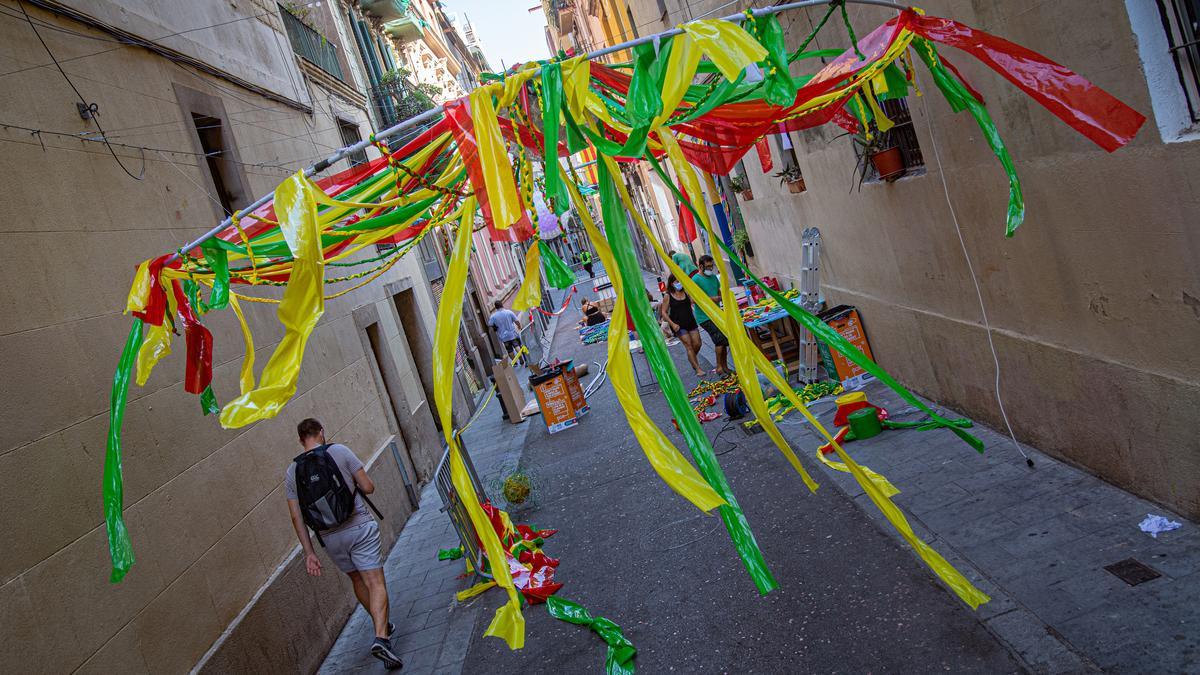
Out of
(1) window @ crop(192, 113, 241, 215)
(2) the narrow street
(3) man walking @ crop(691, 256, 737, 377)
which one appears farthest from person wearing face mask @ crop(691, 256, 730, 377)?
(1) window @ crop(192, 113, 241, 215)

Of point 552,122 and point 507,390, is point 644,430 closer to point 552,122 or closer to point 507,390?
point 552,122

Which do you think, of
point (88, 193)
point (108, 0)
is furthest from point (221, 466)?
point (108, 0)

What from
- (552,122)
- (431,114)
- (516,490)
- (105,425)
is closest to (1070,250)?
(552,122)

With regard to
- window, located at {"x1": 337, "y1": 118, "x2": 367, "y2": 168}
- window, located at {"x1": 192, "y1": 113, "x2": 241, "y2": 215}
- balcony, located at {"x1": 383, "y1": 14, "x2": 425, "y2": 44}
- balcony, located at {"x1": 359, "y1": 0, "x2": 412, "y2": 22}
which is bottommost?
window, located at {"x1": 192, "y1": 113, "x2": 241, "y2": 215}

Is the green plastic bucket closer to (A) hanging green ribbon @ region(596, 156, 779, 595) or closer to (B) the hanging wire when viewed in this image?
(A) hanging green ribbon @ region(596, 156, 779, 595)

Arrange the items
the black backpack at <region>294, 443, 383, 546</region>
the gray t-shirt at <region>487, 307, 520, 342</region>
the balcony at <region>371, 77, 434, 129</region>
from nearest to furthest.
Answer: the black backpack at <region>294, 443, 383, 546</region>
the gray t-shirt at <region>487, 307, 520, 342</region>
the balcony at <region>371, 77, 434, 129</region>

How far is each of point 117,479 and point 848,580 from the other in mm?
4015

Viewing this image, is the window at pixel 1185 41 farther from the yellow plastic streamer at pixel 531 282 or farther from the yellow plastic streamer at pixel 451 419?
the yellow plastic streamer at pixel 451 419

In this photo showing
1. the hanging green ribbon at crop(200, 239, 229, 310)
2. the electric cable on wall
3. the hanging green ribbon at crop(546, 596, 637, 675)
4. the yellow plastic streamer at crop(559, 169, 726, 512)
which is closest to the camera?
the yellow plastic streamer at crop(559, 169, 726, 512)

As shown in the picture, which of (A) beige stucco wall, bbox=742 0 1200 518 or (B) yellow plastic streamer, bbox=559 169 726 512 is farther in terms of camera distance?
(A) beige stucco wall, bbox=742 0 1200 518

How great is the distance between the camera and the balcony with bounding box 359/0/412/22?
1984 centimetres

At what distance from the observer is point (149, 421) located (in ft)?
17.9

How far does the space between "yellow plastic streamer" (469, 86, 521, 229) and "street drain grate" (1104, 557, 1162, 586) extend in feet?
11.3

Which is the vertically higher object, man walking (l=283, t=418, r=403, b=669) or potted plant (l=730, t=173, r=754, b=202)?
potted plant (l=730, t=173, r=754, b=202)
